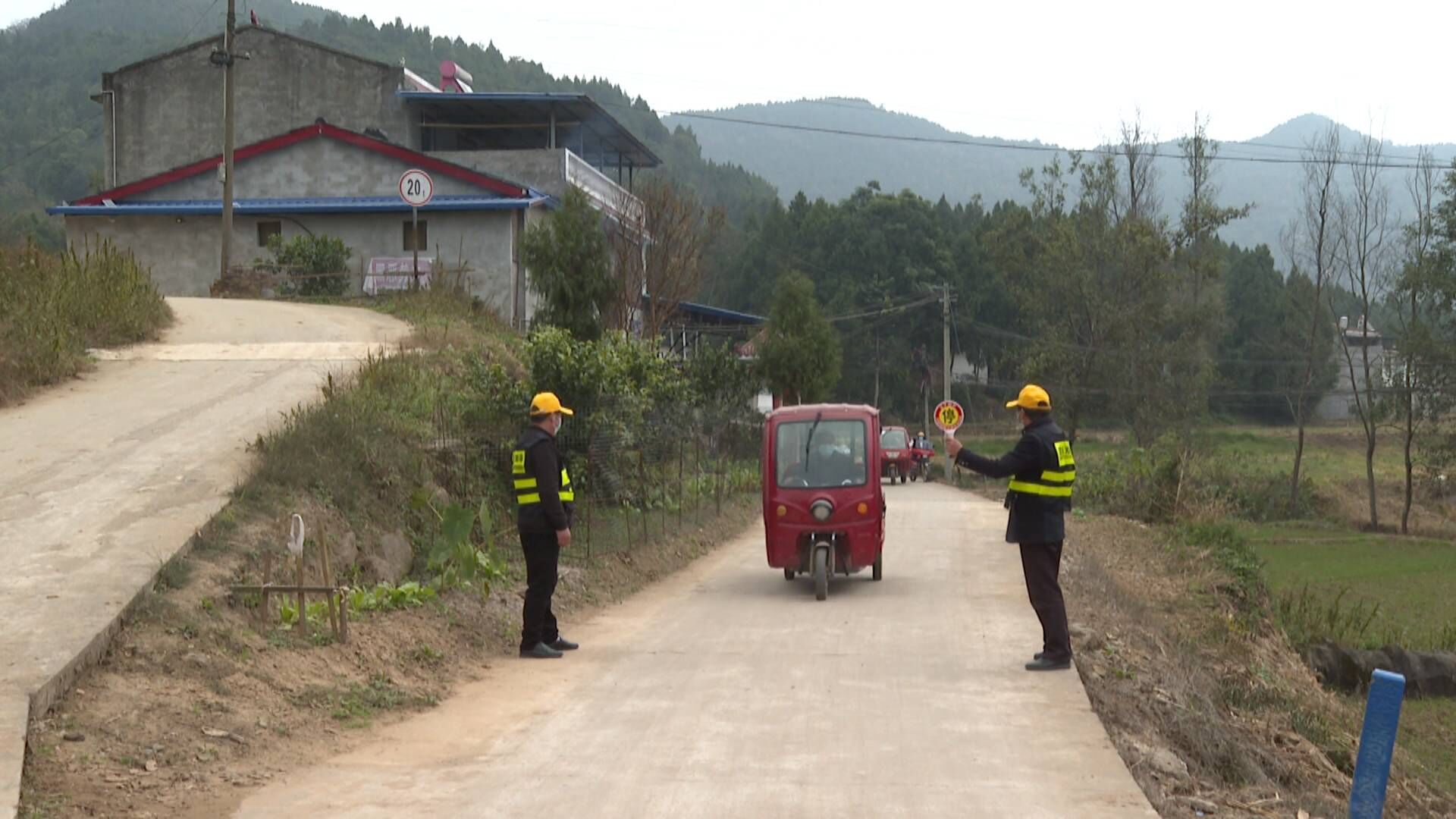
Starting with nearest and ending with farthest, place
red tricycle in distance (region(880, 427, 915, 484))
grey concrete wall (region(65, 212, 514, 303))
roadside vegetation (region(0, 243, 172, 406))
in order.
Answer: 1. roadside vegetation (region(0, 243, 172, 406))
2. grey concrete wall (region(65, 212, 514, 303))
3. red tricycle in distance (region(880, 427, 915, 484))

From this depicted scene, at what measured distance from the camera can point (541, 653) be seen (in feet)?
35.6

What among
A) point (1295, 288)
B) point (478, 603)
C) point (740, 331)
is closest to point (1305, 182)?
point (1295, 288)

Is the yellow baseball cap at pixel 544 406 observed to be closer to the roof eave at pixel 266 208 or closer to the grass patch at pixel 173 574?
the grass patch at pixel 173 574

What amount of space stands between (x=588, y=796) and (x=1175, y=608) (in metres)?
12.0

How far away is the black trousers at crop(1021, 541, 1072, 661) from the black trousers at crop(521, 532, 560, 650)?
355cm

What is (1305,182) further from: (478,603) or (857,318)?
(478,603)

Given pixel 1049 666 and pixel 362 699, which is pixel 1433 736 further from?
pixel 362 699

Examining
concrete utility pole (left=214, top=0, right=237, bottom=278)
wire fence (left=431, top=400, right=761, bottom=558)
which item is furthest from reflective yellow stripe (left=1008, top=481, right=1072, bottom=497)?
concrete utility pole (left=214, top=0, right=237, bottom=278)

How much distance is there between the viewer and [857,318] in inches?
3103

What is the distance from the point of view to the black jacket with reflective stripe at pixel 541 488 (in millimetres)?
10695

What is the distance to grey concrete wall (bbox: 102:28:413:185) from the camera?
4547cm

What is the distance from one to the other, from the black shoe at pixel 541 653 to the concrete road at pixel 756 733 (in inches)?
3.9

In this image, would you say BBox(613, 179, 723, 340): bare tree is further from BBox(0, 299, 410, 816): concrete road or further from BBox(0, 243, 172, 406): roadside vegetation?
BBox(0, 243, 172, 406): roadside vegetation

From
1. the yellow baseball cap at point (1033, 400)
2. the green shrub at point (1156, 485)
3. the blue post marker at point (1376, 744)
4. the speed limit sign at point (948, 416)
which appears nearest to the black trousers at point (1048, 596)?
the yellow baseball cap at point (1033, 400)
